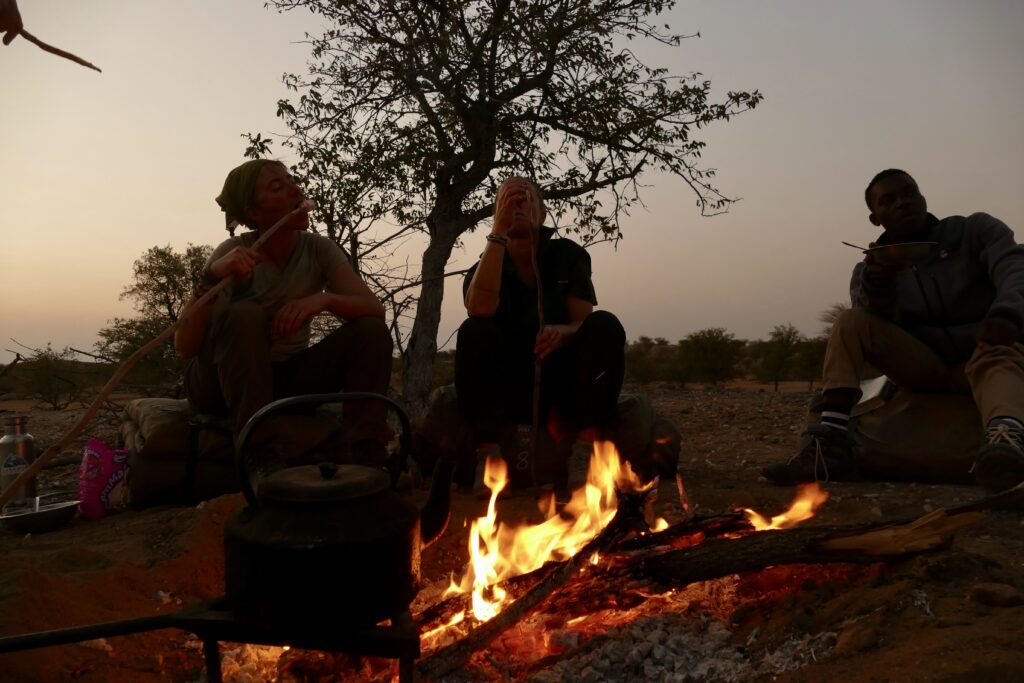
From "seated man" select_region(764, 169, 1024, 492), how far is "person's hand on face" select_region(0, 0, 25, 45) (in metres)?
3.78

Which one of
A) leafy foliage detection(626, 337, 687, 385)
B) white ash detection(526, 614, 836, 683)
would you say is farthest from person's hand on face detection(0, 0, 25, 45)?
leafy foliage detection(626, 337, 687, 385)

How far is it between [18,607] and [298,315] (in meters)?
1.52

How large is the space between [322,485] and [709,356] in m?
12.6

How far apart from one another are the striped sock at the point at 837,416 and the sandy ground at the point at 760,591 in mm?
343

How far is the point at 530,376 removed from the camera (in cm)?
337

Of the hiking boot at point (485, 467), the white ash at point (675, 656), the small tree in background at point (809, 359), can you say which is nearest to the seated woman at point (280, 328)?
the hiking boot at point (485, 467)

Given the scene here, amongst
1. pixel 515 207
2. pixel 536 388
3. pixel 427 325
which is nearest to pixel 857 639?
pixel 536 388

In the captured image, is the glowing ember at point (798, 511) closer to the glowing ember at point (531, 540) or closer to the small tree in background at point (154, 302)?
the glowing ember at point (531, 540)

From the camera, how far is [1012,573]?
1.82 meters

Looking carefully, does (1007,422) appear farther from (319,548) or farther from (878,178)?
(319,548)

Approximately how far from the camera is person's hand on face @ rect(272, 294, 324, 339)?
3006mm

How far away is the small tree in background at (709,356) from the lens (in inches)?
517

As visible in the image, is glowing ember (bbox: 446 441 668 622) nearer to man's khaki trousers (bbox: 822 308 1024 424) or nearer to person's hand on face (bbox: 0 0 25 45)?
man's khaki trousers (bbox: 822 308 1024 424)

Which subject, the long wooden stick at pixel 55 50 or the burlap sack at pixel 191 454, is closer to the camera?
the long wooden stick at pixel 55 50
